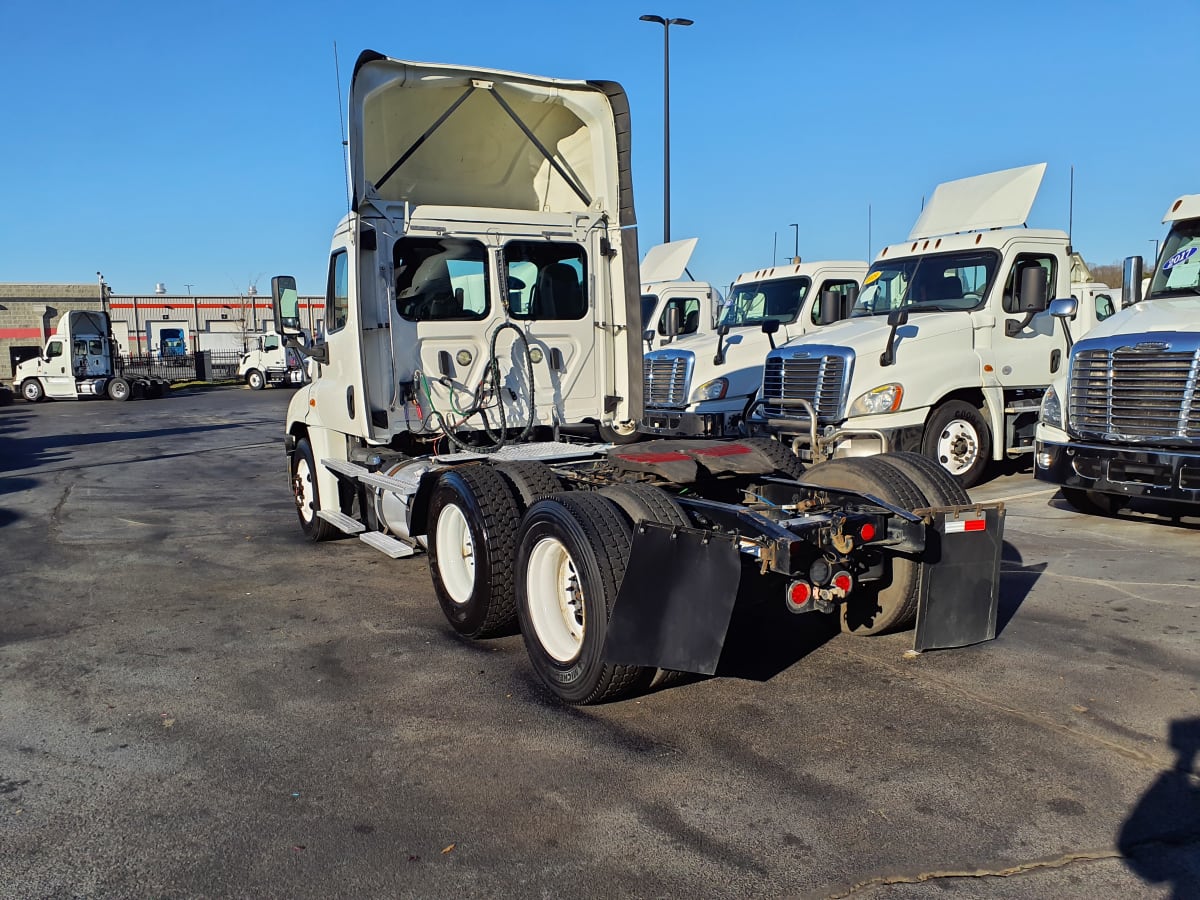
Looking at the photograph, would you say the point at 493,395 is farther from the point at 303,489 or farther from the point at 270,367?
the point at 270,367

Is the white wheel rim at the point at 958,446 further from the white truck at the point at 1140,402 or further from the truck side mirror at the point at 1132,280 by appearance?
the truck side mirror at the point at 1132,280

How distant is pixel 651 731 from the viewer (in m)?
4.57

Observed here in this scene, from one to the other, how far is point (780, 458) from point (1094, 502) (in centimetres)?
470

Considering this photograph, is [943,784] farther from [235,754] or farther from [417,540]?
[417,540]

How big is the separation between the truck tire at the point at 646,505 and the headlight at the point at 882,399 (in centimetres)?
607

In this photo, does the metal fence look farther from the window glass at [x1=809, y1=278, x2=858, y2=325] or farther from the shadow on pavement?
the shadow on pavement

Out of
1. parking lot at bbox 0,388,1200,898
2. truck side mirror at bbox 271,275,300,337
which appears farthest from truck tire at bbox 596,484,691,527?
truck side mirror at bbox 271,275,300,337

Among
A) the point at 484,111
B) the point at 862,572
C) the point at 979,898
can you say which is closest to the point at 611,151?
the point at 484,111

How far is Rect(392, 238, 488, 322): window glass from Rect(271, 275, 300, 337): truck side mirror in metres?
1.27

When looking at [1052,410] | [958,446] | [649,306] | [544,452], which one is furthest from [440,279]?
[649,306]

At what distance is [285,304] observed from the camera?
8.49m

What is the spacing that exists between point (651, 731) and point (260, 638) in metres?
2.82

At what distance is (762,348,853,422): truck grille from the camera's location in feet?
35.8

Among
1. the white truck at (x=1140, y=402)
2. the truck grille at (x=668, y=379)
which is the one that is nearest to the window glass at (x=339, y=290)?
the truck grille at (x=668, y=379)
